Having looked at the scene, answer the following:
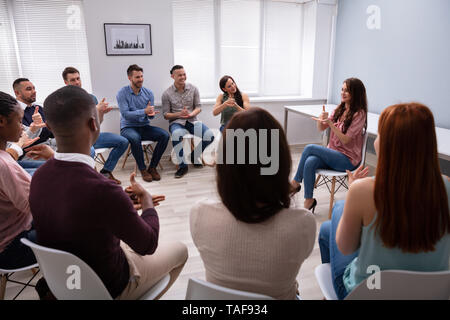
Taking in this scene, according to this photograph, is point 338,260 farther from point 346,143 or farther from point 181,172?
point 181,172

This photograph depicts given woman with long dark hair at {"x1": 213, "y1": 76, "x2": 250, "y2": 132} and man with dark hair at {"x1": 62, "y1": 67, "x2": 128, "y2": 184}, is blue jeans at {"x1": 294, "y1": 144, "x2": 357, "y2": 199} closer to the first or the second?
woman with long dark hair at {"x1": 213, "y1": 76, "x2": 250, "y2": 132}

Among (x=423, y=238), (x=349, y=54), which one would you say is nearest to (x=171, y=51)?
(x=349, y=54)

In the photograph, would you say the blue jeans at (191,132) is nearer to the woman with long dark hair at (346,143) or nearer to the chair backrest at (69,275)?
the woman with long dark hair at (346,143)

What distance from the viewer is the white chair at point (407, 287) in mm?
974

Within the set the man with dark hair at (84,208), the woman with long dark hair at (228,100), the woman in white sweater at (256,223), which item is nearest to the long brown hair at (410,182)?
the woman in white sweater at (256,223)

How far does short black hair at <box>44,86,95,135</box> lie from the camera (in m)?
1.22

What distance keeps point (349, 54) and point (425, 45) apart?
4.29ft

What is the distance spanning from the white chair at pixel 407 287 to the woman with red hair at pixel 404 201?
12 cm

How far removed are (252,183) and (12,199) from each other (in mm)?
1133

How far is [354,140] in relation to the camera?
280 centimetres

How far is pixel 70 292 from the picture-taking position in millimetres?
1147

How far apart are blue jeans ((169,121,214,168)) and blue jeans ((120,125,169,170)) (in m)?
0.14

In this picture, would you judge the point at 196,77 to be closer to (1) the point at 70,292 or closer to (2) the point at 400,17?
(2) the point at 400,17

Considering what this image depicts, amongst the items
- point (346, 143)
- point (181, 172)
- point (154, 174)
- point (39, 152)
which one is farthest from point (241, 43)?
point (39, 152)
